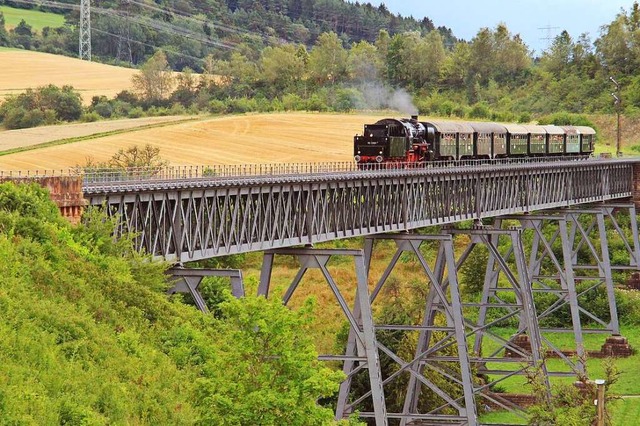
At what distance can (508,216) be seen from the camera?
62.0 metres

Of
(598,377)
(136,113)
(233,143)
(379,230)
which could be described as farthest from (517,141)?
(136,113)

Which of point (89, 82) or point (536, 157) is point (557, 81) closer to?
point (89, 82)

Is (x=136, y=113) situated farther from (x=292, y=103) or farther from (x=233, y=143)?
(x=233, y=143)

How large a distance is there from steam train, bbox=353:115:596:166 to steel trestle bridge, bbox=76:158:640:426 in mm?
1349

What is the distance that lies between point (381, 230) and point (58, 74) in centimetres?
9793

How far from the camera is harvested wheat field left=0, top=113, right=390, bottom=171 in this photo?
9038 cm

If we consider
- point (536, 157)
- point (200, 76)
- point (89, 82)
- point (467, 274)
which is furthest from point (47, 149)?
point (200, 76)

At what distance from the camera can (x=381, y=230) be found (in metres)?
49.7

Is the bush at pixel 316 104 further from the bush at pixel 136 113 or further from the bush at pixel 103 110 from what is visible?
the bush at pixel 103 110

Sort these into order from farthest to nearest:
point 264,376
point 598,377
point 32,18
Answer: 1. point 32,18
2. point 598,377
3. point 264,376

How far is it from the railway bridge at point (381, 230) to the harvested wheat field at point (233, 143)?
94.3 feet

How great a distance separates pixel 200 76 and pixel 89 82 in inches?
557

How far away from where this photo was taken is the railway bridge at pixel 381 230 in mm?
39219

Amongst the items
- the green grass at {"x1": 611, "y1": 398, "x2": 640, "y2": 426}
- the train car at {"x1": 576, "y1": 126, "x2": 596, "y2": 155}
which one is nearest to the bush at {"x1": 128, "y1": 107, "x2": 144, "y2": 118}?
the train car at {"x1": 576, "y1": 126, "x2": 596, "y2": 155}
